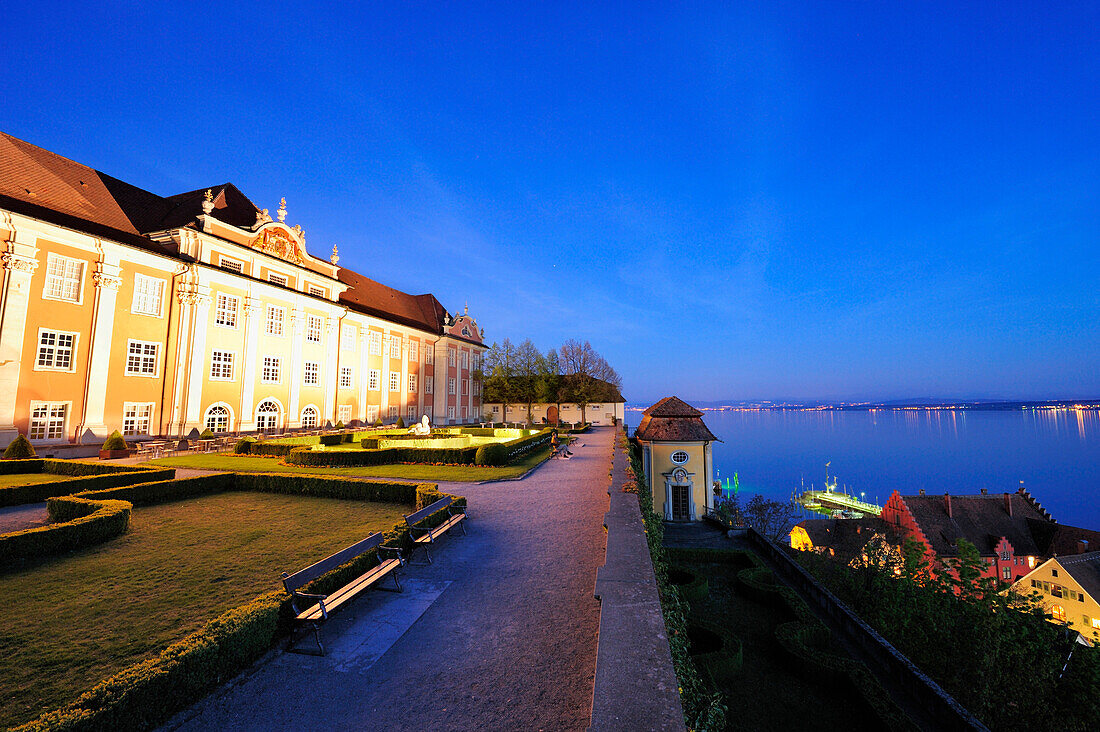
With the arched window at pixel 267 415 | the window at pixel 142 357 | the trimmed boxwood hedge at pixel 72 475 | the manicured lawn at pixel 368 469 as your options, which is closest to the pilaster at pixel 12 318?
the window at pixel 142 357

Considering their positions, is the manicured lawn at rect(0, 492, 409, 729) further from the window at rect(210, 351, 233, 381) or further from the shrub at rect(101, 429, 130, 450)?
the window at rect(210, 351, 233, 381)

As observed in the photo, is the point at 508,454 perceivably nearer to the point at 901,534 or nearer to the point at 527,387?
the point at 901,534

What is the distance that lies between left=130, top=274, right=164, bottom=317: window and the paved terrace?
26.8 m

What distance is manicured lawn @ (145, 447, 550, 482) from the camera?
54.3 feet

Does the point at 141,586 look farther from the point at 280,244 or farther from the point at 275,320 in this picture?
the point at 280,244

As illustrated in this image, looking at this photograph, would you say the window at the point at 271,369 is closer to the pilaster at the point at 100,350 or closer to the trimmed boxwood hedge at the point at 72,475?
the pilaster at the point at 100,350

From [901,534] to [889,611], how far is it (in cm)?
2645

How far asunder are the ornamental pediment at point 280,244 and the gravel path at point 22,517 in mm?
22788

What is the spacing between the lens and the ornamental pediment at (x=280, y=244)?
31.6 meters

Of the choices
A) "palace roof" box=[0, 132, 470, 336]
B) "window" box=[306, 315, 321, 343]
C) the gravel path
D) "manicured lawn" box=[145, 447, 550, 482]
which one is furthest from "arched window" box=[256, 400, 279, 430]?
the gravel path

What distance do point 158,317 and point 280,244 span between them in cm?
1002

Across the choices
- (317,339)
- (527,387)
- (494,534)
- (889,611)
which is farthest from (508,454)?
(527,387)

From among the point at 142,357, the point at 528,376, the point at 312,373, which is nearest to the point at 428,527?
the point at 142,357

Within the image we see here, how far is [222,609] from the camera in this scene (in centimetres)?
607
